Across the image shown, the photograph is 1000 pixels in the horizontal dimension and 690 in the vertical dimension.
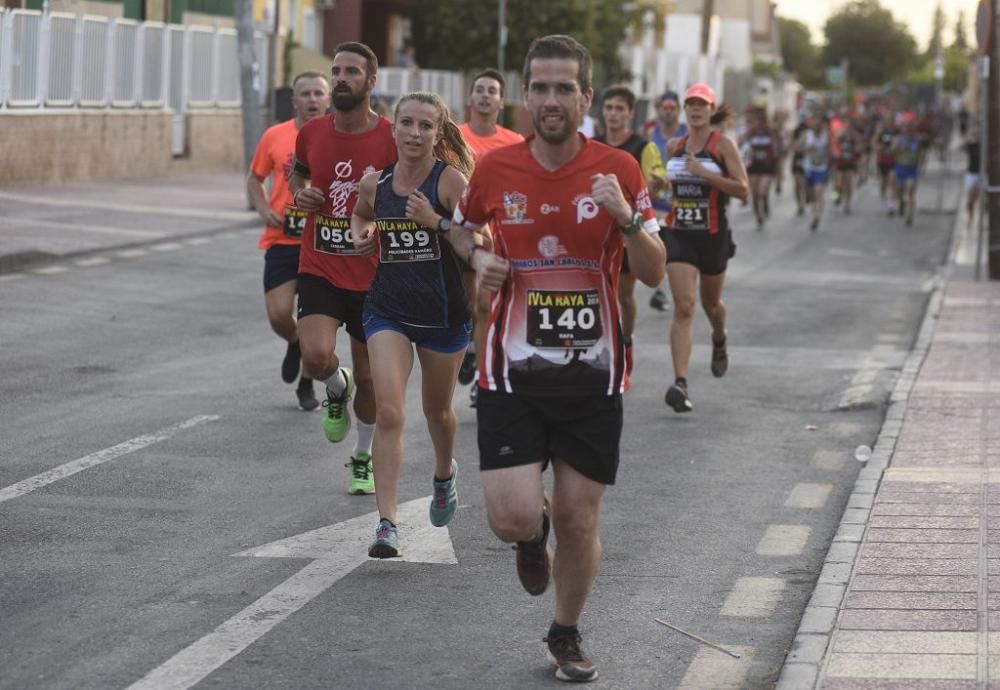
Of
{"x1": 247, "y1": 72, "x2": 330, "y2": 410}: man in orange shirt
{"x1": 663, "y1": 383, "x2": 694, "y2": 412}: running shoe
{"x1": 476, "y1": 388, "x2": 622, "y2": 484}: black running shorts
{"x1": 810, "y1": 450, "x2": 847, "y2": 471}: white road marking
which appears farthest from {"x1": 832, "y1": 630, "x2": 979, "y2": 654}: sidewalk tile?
{"x1": 663, "y1": 383, "x2": 694, "y2": 412}: running shoe

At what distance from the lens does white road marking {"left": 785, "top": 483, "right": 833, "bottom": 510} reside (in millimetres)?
9000

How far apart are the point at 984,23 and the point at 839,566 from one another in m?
15.6

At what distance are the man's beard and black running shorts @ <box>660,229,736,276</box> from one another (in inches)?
156

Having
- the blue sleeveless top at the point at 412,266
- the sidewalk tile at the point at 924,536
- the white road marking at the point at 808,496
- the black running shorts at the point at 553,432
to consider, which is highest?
the blue sleeveless top at the point at 412,266

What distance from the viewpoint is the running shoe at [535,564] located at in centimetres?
605

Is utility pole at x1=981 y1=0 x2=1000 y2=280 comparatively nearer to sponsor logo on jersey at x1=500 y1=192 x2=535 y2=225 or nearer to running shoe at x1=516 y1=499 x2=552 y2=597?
running shoe at x1=516 y1=499 x2=552 y2=597

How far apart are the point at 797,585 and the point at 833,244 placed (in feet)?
70.7

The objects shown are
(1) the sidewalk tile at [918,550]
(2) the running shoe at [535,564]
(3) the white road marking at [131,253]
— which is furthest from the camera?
(3) the white road marking at [131,253]

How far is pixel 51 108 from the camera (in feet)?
96.2

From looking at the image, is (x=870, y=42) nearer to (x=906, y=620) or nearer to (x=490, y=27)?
(x=490, y=27)

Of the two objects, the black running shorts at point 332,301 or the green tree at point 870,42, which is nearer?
the black running shorts at point 332,301

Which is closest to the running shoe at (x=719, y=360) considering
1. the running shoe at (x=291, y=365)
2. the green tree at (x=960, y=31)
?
the running shoe at (x=291, y=365)

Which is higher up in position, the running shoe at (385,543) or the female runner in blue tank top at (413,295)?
the female runner in blue tank top at (413,295)

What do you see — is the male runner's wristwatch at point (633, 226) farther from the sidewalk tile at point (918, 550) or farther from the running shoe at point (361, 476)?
A: the running shoe at point (361, 476)
